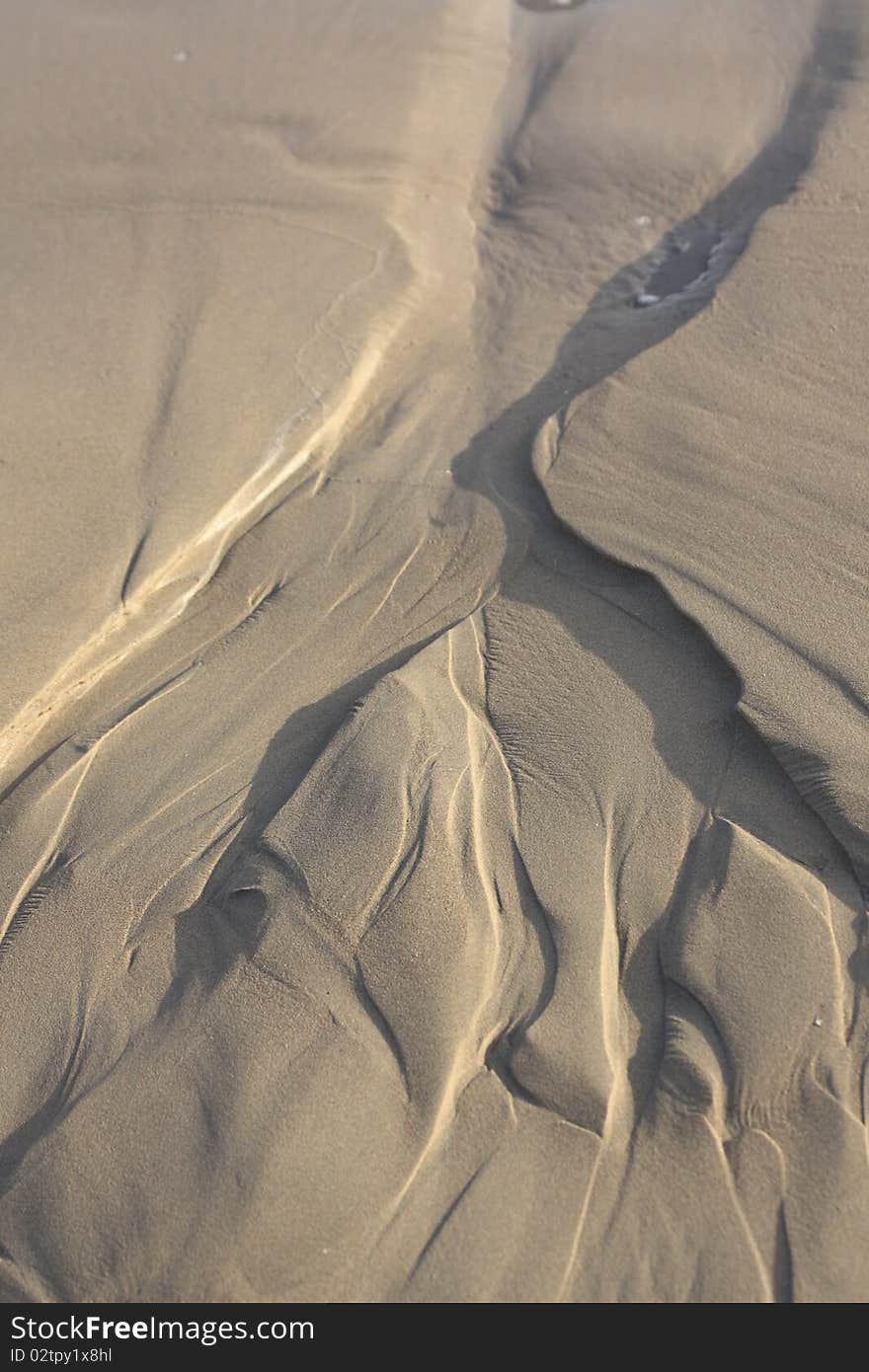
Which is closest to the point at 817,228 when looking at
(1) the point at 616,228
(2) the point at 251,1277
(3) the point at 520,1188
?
(1) the point at 616,228

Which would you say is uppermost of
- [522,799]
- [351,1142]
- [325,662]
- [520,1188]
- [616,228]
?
[616,228]

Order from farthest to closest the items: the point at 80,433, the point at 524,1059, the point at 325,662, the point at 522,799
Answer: the point at 80,433 < the point at 325,662 < the point at 522,799 < the point at 524,1059

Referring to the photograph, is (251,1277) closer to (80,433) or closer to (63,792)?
(63,792)

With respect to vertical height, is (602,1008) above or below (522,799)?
below

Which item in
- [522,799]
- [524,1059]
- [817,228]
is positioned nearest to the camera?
[524,1059]

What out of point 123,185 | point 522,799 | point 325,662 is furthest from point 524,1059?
point 123,185

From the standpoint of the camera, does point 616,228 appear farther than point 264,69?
No

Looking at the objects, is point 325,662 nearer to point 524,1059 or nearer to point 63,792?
point 63,792
